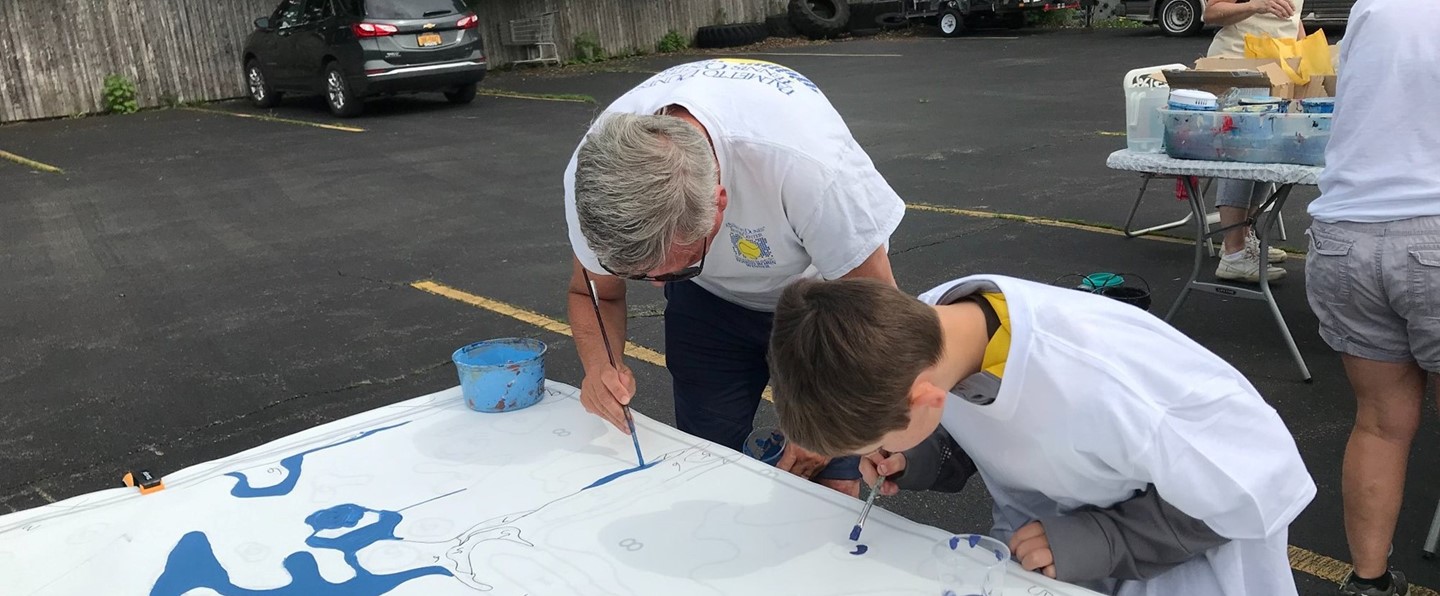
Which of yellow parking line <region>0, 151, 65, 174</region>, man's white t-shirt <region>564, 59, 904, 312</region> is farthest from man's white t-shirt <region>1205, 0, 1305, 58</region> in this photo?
yellow parking line <region>0, 151, 65, 174</region>

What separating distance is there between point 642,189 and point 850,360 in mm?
480

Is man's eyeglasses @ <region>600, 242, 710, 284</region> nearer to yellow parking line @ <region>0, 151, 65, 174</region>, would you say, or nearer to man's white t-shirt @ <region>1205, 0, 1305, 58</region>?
man's white t-shirt @ <region>1205, 0, 1305, 58</region>

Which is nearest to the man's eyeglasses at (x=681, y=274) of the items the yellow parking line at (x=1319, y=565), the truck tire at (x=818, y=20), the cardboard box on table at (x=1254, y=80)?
the yellow parking line at (x=1319, y=565)

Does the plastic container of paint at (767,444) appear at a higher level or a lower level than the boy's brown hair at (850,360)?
lower

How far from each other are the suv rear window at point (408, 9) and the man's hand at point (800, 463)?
10248 mm

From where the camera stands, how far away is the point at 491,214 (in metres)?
6.88

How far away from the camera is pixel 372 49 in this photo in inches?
436

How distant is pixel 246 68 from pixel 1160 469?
1390 cm

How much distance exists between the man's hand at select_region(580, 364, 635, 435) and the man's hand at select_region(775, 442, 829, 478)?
340 millimetres

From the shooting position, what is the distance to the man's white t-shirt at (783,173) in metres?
1.89

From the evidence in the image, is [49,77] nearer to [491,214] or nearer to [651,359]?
[491,214]

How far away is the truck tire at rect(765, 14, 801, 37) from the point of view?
64.7ft

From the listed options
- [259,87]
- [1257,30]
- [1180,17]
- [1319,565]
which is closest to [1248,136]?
[1257,30]

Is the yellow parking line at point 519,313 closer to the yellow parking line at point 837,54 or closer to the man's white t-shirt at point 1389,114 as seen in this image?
the man's white t-shirt at point 1389,114
